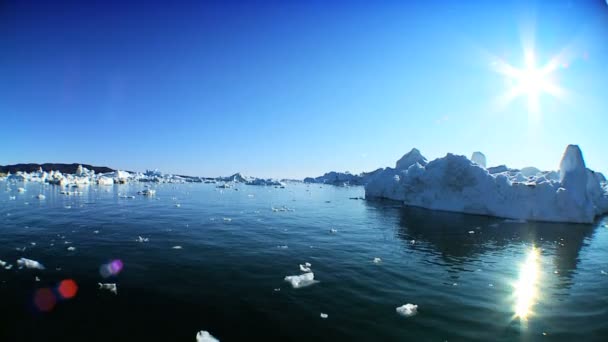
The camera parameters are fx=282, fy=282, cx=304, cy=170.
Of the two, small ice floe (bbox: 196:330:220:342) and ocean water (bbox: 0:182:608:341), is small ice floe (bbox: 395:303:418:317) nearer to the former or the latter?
ocean water (bbox: 0:182:608:341)

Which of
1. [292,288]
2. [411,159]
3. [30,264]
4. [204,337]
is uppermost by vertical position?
[411,159]

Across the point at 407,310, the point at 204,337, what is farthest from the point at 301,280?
the point at 204,337

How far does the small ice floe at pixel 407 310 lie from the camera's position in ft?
28.8

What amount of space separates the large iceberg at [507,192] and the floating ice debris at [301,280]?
1234 inches

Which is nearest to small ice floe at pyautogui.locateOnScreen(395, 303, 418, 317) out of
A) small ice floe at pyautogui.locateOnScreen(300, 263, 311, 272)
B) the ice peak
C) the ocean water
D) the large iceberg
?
the ocean water

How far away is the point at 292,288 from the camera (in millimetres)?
10602

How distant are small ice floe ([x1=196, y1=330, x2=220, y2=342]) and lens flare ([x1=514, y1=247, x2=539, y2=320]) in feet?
30.5

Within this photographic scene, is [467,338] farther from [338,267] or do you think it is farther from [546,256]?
[546,256]

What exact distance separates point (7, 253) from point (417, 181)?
46.3 meters

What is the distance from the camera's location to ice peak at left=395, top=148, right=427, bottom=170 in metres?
66.9

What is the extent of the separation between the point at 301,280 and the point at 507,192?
3258 centimetres

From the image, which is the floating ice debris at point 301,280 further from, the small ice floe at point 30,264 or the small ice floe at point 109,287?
the small ice floe at point 30,264

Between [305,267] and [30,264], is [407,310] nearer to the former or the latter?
[305,267]

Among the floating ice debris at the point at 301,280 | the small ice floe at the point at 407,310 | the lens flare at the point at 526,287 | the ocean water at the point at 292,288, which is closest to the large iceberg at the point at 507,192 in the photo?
the ocean water at the point at 292,288
